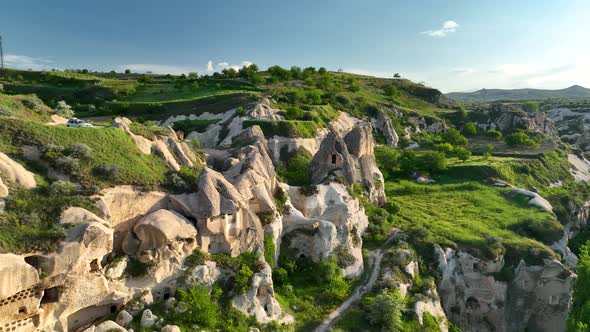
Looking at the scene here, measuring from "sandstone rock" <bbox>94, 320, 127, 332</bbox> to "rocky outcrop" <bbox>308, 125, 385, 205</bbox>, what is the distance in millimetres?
26548

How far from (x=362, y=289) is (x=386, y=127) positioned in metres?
71.8

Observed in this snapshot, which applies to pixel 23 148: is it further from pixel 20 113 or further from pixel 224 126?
pixel 224 126

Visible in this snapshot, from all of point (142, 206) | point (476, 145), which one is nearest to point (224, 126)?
point (142, 206)

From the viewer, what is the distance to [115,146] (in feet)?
102

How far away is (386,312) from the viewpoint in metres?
30.8

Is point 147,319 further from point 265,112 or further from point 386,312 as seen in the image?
point 265,112

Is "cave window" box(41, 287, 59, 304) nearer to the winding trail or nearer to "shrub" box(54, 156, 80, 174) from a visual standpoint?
"shrub" box(54, 156, 80, 174)

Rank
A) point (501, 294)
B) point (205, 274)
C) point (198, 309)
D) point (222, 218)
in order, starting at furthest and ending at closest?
point (501, 294) → point (222, 218) → point (205, 274) → point (198, 309)

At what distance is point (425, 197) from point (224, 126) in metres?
36.6

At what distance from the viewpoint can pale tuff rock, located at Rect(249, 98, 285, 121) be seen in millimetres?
72412

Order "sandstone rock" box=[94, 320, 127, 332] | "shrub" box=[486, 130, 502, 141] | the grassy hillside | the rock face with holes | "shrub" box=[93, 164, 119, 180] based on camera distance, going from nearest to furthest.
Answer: "sandstone rock" box=[94, 320, 127, 332] < "shrub" box=[93, 164, 119, 180] < the rock face with holes < the grassy hillside < "shrub" box=[486, 130, 502, 141]

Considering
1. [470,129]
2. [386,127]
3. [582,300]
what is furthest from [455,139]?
[582,300]

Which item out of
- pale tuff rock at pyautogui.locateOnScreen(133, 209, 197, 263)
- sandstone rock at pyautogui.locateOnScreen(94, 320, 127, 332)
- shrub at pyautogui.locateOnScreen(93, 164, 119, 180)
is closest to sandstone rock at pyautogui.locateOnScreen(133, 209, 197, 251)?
pale tuff rock at pyautogui.locateOnScreen(133, 209, 197, 263)

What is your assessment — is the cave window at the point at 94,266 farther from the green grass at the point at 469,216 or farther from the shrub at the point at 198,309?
the green grass at the point at 469,216
